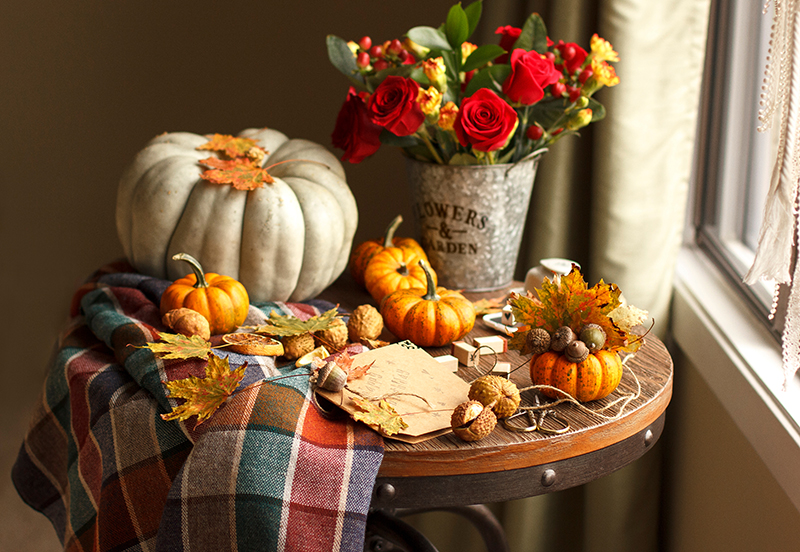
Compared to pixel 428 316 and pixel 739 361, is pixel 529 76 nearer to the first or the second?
pixel 428 316

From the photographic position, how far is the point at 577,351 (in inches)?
27.5

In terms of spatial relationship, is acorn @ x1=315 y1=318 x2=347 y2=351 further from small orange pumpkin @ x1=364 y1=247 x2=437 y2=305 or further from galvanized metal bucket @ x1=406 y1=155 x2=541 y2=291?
galvanized metal bucket @ x1=406 y1=155 x2=541 y2=291

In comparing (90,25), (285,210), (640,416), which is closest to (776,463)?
(640,416)

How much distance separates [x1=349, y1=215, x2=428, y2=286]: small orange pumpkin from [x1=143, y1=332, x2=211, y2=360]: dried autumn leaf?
Result: 13.2 inches

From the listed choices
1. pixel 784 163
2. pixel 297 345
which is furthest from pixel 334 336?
pixel 784 163

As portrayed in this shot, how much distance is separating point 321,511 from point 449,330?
0.31m

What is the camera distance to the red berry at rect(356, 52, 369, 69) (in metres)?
1.02

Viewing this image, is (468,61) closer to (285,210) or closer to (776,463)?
(285,210)

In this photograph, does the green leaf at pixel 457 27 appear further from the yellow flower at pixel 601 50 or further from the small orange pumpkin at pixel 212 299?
the small orange pumpkin at pixel 212 299

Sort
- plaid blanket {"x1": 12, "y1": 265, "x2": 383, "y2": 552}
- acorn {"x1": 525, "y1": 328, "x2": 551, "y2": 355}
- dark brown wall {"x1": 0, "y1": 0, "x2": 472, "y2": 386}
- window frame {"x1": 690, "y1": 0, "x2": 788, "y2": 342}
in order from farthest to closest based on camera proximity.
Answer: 1. dark brown wall {"x1": 0, "y1": 0, "x2": 472, "y2": 386}
2. window frame {"x1": 690, "y1": 0, "x2": 788, "y2": 342}
3. acorn {"x1": 525, "y1": 328, "x2": 551, "y2": 355}
4. plaid blanket {"x1": 12, "y1": 265, "x2": 383, "y2": 552}

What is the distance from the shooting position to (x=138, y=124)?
1805mm

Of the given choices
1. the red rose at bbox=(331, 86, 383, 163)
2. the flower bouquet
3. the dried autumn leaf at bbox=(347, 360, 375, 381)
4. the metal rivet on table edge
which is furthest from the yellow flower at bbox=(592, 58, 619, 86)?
the metal rivet on table edge

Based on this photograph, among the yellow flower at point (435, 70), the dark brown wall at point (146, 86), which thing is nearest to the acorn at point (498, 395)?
the yellow flower at point (435, 70)

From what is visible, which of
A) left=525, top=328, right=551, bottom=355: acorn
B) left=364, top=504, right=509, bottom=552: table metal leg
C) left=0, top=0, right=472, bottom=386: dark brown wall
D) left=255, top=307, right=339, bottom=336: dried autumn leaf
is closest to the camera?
left=525, top=328, right=551, bottom=355: acorn
